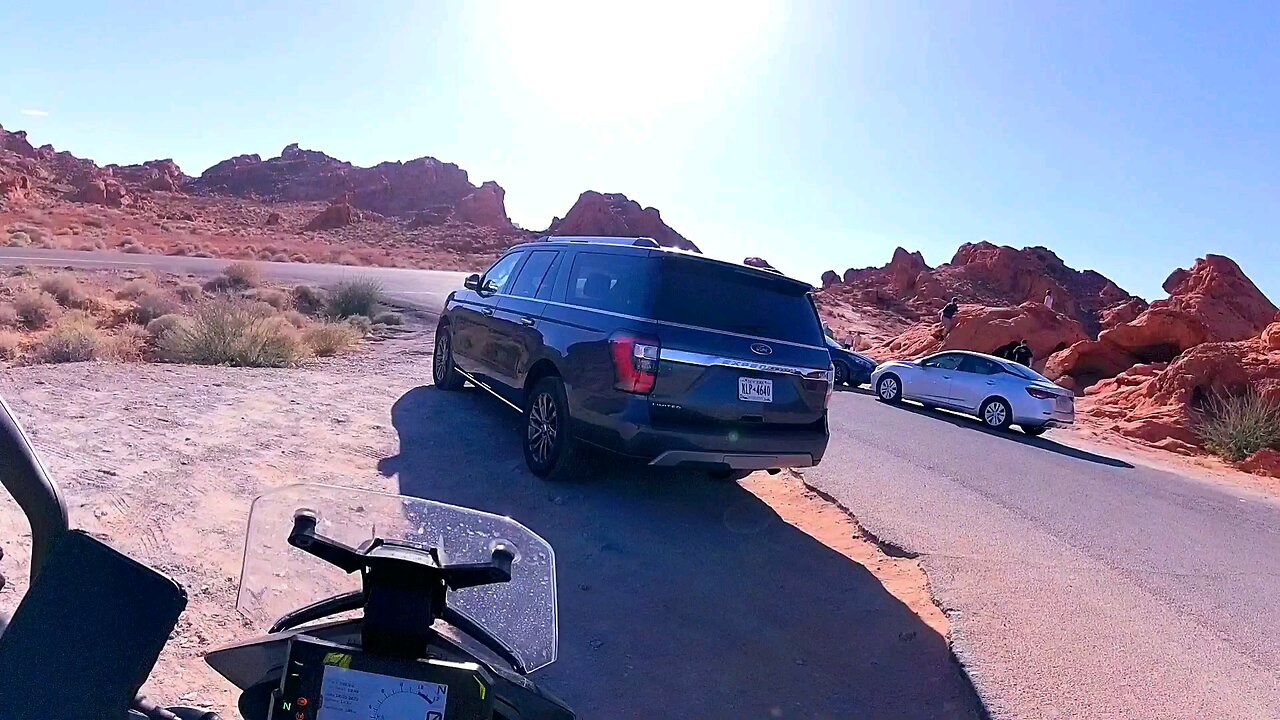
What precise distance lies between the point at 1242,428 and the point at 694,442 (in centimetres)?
1664

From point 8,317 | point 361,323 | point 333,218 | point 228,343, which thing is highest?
point 333,218

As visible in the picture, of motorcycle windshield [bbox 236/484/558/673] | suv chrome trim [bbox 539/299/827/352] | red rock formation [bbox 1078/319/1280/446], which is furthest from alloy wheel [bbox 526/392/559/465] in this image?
red rock formation [bbox 1078/319/1280/446]

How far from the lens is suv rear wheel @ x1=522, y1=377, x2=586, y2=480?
6527mm

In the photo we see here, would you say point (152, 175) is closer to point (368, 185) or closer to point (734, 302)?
point (368, 185)

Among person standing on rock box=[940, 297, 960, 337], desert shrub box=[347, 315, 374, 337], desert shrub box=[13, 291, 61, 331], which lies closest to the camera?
desert shrub box=[13, 291, 61, 331]

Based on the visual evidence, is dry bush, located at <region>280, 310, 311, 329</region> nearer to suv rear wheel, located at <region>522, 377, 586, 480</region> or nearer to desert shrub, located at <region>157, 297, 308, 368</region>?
desert shrub, located at <region>157, 297, 308, 368</region>

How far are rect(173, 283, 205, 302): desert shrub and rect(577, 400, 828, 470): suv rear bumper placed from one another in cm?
1834

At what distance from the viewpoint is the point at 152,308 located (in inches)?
724

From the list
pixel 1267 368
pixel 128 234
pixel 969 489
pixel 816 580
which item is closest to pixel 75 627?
pixel 816 580

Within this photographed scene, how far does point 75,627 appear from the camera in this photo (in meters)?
1.75

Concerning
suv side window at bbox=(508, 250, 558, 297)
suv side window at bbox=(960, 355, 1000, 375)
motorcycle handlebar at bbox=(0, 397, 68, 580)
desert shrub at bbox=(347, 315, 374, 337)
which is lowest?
desert shrub at bbox=(347, 315, 374, 337)

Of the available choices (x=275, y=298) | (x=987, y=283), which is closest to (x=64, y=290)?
(x=275, y=298)

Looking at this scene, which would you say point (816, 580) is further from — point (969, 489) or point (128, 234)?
point (128, 234)

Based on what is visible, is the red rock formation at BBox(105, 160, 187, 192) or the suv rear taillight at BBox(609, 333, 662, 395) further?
the red rock formation at BBox(105, 160, 187, 192)
